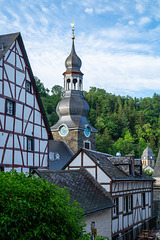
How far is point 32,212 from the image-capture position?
24.3 feet

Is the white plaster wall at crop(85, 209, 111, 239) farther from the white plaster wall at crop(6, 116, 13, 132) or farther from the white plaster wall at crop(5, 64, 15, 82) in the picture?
the white plaster wall at crop(5, 64, 15, 82)

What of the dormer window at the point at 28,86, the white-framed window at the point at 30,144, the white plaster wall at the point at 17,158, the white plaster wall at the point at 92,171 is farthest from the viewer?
the dormer window at the point at 28,86

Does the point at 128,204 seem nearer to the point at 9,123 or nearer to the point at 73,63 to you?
the point at 9,123

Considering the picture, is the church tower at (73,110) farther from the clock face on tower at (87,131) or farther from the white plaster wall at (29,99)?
the white plaster wall at (29,99)

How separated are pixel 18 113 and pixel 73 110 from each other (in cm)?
2060

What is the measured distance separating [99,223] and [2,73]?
9365 millimetres

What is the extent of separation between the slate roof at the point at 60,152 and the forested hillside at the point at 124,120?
53281mm

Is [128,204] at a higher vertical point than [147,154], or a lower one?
lower

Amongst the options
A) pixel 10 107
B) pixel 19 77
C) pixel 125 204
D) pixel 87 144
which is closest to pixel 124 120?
pixel 87 144

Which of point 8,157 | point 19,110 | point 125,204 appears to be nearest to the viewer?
point 8,157

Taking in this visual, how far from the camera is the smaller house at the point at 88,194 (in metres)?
15.7

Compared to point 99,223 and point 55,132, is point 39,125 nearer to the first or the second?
point 99,223

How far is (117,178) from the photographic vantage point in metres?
19.7

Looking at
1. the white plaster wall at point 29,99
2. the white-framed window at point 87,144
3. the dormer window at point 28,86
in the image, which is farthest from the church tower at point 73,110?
the white plaster wall at point 29,99
